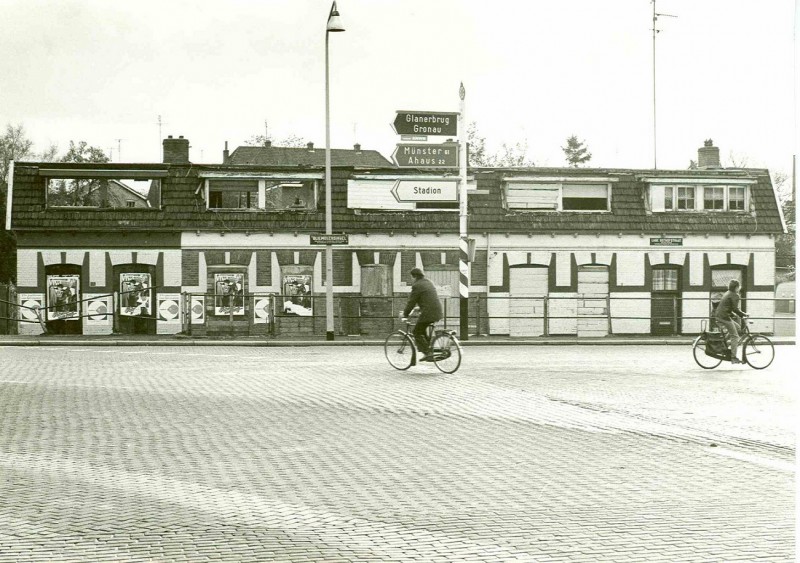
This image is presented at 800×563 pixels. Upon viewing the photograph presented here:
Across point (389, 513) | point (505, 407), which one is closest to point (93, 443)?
point (389, 513)

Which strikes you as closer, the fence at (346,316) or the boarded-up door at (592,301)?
the fence at (346,316)

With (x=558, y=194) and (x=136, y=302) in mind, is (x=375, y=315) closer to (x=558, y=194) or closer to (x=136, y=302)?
(x=558, y=194)

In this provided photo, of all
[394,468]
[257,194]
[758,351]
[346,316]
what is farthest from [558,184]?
[394,468]

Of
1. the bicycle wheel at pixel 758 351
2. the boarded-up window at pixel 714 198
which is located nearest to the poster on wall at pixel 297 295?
the boarded-up window at pixel 714 198

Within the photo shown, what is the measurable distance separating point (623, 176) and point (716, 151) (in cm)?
686

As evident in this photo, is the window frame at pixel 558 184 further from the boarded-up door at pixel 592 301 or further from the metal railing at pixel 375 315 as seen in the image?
the metal railing at pixel 375 315

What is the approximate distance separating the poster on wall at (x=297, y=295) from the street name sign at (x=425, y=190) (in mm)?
4472

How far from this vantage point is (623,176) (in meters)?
35.6

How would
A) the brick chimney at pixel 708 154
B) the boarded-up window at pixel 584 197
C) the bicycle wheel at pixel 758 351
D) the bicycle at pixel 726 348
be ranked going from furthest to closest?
the brick chimney at pixel 708 154
the boarded-up window at pixel 584 197
the bicycle wheel at pixel 758 351
the bicycle at pixel 726 348

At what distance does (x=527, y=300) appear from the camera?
112ft

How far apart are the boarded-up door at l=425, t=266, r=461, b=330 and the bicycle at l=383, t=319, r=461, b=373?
45.1 feet

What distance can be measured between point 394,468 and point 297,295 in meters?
24.4

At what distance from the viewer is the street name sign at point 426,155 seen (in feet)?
88.1

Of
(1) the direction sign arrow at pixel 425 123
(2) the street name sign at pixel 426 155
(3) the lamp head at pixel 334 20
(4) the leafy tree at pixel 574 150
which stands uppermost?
(4) the leafy tree at pixel 574 150
